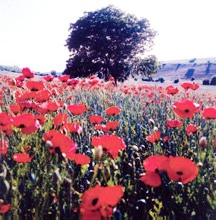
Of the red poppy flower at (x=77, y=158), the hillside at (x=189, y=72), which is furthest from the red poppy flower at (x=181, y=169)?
the hillside at (x=189, y=72)

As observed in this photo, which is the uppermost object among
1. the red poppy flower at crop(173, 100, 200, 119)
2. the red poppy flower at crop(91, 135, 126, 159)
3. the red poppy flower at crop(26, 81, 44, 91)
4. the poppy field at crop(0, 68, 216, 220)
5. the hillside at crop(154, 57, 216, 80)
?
the red poppy flower at crop(26, 81, 44, 91)

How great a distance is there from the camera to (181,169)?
4.38 feet

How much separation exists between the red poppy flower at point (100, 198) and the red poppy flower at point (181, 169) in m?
0.31

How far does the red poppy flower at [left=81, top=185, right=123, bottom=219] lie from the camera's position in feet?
3.57

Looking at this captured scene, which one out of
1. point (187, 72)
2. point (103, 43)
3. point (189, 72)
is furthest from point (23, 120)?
point (187, 72)

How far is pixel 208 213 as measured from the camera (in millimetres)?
1865

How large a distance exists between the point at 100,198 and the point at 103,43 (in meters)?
22.1

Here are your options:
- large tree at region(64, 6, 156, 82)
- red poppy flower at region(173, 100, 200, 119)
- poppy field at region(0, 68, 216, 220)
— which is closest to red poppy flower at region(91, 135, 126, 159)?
poppy field at region(0, 68, 216, 220)

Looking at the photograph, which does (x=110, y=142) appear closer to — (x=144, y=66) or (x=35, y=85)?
(x=35, y=85)

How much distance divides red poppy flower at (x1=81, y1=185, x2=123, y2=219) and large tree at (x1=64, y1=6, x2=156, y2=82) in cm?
2176

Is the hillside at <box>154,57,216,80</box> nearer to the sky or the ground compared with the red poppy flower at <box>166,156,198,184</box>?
nearer to the ground

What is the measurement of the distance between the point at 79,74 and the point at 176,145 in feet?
66.8

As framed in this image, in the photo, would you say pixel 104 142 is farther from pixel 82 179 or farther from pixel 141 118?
pixel 141 118

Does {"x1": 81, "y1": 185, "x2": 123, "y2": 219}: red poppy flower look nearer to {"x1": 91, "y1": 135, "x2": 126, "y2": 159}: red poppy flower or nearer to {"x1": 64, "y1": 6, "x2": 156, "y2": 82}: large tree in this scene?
{"x1": 91, "y1": 135, "x2": 126, "y2": 159}: red poppy flower
